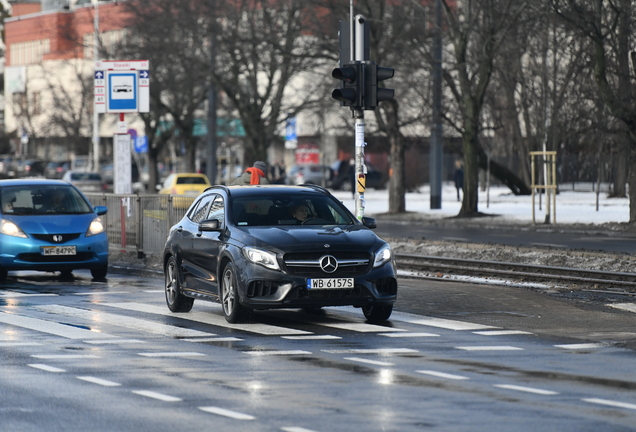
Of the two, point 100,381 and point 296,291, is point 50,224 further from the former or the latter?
point 100,381

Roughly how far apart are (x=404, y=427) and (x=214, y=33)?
1413 inches

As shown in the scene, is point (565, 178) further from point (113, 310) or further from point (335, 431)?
point (335, 431)

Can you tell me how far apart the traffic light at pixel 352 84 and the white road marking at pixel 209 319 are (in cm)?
492

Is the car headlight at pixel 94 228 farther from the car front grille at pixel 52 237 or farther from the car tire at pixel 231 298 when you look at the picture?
the car tire at pixel 231 298

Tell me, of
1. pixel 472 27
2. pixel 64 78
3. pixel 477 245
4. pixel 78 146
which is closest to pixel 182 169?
pixel 78 146

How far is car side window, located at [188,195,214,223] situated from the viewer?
1516cm

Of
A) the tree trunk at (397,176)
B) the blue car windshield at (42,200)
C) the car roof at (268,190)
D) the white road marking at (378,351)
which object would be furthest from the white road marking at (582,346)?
the tree trunk at (397,176)

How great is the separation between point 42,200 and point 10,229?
1238 mm

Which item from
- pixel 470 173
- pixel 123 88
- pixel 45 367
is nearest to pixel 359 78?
pixel 123 88

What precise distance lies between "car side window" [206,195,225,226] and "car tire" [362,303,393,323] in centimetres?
185

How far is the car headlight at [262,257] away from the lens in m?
13.1

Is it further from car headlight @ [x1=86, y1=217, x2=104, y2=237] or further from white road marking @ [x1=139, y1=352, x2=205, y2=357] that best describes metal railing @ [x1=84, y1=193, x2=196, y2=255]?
white road marking @ [x1=139, y1=352, x2=205, y2=357]

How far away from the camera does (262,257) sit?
1316cm

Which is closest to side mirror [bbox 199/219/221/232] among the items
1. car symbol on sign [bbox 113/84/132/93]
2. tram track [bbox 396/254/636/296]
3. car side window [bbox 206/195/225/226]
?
car side window [bbox 206/195/225/226]
